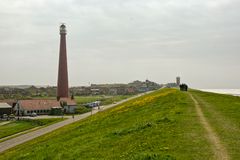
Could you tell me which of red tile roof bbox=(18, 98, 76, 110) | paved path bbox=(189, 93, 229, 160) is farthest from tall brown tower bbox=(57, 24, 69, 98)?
paved path bbox=(189, 93, 229, 160)

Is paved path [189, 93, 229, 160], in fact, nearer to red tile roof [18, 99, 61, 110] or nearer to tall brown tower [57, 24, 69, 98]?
red tile roof [18, 99, 61, 110]

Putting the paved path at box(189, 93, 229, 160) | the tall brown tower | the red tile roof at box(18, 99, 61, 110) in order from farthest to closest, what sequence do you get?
the tall brown tower → the red tile roof at box(18, 99, 61, 110) → the paved path at box(189, 93, 229, 160)

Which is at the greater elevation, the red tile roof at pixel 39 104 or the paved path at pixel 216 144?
the paved path at pixel 216 144

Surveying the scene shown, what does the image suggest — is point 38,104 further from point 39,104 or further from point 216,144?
point 216,144

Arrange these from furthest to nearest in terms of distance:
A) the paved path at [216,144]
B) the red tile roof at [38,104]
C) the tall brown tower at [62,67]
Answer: the tall brown tower at [62,67], the red tile roof at [38,104], the paved path at [216,144]

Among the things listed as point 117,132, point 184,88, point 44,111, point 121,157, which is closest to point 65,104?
point 44,111

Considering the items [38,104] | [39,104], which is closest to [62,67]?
[39,104]

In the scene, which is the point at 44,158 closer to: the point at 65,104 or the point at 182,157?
the point at 182,157

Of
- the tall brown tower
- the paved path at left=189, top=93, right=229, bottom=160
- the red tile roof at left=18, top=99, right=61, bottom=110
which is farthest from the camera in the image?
the tall brown tower

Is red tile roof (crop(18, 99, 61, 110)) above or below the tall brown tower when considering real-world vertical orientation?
below

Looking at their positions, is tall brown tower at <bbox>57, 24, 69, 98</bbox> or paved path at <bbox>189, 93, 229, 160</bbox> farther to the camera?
tall brown tower at <bbox>57, 24, 69, 98</bbox>

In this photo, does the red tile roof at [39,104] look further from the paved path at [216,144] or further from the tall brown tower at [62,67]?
the paved path at [216,144]

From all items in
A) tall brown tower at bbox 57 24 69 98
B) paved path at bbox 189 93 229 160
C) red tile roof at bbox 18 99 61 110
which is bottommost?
red tile roof at bbox 18 99 61 110

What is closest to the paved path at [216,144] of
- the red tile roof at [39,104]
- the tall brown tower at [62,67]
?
the red tile roof at [39,104]
